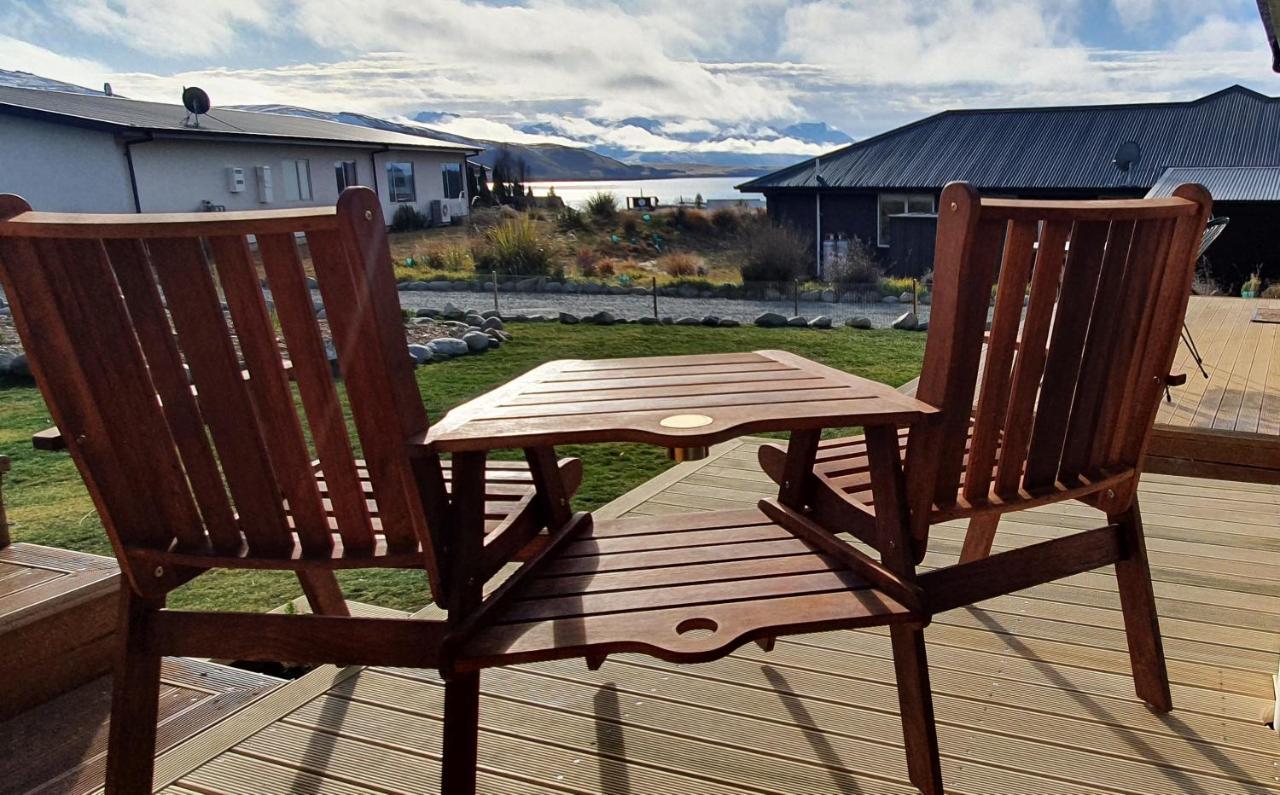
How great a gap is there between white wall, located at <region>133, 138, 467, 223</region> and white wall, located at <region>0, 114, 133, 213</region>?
0.49m

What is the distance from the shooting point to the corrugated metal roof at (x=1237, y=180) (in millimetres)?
16578

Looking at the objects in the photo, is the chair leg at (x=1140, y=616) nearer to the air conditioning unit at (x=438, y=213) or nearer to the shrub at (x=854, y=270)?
the shrub at (x=854, y=270)

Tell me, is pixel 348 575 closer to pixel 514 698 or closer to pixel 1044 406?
pixel 514 698

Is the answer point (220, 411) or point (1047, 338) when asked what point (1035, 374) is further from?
point (220, 411)

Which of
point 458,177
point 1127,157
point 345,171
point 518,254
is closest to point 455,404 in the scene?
point 518,254

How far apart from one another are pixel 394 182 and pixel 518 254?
11213 millimetres

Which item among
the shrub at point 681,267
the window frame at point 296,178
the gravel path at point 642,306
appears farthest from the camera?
the window frame at point 296,178

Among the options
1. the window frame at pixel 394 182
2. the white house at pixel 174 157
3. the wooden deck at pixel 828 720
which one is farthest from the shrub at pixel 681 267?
the wooden deck at pixel 828 720

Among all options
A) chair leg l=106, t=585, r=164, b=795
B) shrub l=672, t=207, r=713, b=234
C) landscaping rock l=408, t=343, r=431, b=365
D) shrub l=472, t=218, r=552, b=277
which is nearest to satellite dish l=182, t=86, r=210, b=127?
shrub l=472, t=218, r=552, b=277

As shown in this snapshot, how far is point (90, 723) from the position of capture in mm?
1845

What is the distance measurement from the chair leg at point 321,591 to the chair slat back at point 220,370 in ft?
1.81

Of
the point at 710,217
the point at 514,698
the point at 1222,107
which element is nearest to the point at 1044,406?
the point at 514,698

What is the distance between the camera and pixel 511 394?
152 centimetres

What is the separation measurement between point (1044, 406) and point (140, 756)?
5.19 feet
